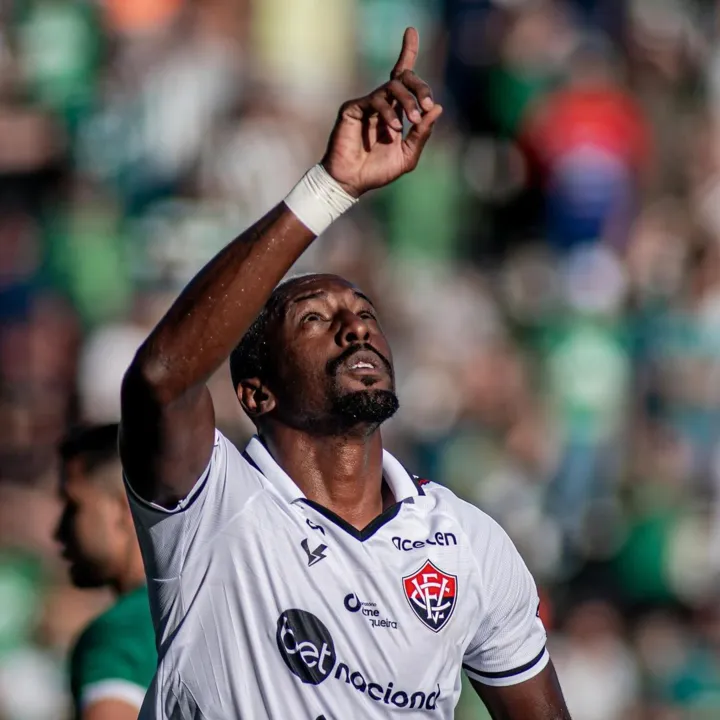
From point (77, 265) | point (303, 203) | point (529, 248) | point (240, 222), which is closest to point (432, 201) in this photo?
point (529, 248)

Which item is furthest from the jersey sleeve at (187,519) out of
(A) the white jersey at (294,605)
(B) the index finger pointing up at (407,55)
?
(B) the index finger pointing up at (407,55)

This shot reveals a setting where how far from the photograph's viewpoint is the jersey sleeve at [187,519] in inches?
141

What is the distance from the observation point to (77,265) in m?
8.78

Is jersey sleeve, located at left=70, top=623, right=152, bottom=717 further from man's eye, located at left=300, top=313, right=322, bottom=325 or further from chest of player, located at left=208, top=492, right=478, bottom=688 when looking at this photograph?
man's eye, located at left=300, top=313, right=322, bottom=325

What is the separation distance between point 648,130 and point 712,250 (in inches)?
39.3

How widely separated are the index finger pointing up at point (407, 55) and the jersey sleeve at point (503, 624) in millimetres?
1254

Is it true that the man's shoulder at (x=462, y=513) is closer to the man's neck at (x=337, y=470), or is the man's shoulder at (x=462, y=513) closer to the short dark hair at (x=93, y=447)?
the man's neck at (x=337, y=470)

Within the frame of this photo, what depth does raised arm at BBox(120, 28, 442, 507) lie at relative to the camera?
10.9 ft

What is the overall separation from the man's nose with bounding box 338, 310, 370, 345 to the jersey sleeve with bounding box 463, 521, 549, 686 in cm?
62

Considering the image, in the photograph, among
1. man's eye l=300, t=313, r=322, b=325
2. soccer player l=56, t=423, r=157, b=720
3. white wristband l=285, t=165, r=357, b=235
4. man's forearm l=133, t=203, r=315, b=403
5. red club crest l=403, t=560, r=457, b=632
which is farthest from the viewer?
soccer player l=56, t=423, r=157, b=720

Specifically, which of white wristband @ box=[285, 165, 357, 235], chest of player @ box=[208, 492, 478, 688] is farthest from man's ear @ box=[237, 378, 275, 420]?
white wristband @ box=[285, 165, 357, 235]

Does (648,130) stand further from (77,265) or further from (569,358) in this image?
(77,265)

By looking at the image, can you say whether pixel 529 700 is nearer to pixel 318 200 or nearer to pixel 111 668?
pixel 111 668

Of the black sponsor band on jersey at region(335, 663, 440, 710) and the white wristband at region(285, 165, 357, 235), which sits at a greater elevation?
the white wristband at region(285, 165, 357, 235)
